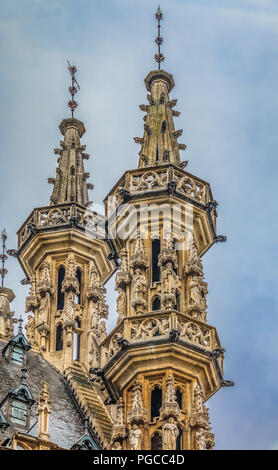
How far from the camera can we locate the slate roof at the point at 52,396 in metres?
41.7

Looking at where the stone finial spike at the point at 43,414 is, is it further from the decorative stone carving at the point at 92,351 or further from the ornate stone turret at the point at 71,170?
the ornate stone turret at the point at 71,170

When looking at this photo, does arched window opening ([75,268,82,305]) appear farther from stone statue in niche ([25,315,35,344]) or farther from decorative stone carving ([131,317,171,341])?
decorative stone carving ([131,317,171,341])

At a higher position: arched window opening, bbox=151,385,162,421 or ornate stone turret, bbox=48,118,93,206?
ornate stone turret, bbox=48,118,93,206

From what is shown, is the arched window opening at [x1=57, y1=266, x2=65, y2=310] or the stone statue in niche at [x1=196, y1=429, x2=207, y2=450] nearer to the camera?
the stone statue in niche at [x1=196, y1=429, x2=207, y2=450]

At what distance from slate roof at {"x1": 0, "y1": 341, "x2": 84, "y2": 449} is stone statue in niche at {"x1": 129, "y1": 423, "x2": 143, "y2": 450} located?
319 cm

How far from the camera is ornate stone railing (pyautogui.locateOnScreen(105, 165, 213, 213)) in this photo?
43.6 meters

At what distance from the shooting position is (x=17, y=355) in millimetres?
45750

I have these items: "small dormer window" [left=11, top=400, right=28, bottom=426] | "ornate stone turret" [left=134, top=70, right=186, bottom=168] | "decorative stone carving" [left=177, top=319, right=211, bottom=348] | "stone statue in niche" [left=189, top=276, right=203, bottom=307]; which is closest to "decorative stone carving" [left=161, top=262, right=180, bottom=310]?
"stone statue in niche" [left=189, top=276, right=203, bottom=307]

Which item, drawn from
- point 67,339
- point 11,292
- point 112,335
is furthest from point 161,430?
point 11,292

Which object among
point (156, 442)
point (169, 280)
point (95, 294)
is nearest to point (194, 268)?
point (169, 280)

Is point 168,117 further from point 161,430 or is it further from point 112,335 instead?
point 161,430

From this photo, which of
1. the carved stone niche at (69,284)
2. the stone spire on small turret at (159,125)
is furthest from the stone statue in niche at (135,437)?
the carved stone niche at (69,284)

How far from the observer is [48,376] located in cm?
4634
